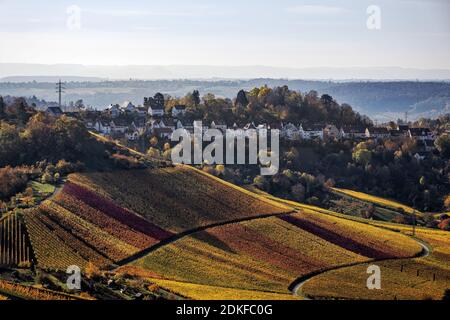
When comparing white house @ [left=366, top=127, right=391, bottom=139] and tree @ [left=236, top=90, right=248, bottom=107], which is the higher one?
tree @ [left=236, top=90, right=248, bottom=107]

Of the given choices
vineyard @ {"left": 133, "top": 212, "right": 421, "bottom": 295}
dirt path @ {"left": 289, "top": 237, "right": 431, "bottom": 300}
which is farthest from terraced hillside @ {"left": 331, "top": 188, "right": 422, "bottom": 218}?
dirt path @ {"left": 289, "top": 237, "right": 431, "bottom": 300}

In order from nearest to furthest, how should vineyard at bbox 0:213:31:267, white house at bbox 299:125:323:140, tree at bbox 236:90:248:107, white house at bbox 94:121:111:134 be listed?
1. vineyard at bbox 0:213:31:267
2. white house at bbox 94:121:111:134
3. white house at bbox 299:125:323:140
4. tree at bbox 236:90:248:107

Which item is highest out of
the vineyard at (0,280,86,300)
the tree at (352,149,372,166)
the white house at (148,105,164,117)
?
the white house at (148,105,164,117)

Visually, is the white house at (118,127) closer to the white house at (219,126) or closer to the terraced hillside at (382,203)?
the white house at (219,126)

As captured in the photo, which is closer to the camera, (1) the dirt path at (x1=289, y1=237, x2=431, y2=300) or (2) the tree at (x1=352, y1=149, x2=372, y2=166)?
(1) the dirt path at (x1=289, y1=237, x2=431, y2=300)

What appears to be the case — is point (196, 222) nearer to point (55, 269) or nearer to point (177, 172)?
point (177, 172)

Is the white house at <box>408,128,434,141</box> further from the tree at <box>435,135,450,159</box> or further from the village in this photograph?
the tree at <box>435,135,450,159</box>

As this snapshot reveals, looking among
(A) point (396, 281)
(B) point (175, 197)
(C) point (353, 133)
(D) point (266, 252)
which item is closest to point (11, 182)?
(B) point (175, 197)
